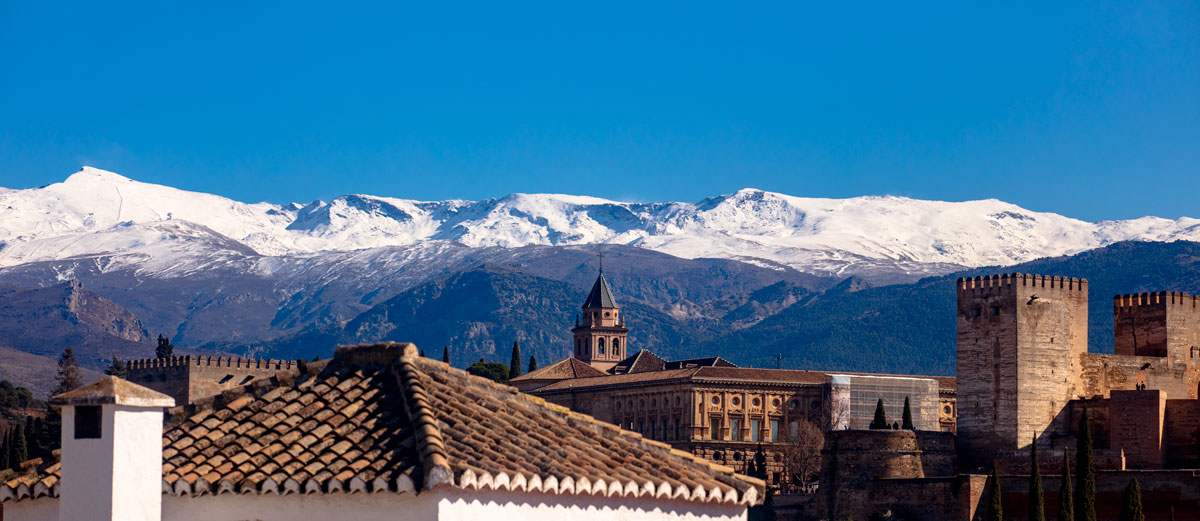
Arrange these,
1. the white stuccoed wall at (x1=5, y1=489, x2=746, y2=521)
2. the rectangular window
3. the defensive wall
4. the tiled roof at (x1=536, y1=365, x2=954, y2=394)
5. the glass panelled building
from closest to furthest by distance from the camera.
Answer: the rectangular window, the white stuccoed wall at (x1=5, y1=489, x2=746, y2=521), the defensive wall, the glass panelled building, the tiled roof at (x1=536, y1=365, x2=954, y2=394)

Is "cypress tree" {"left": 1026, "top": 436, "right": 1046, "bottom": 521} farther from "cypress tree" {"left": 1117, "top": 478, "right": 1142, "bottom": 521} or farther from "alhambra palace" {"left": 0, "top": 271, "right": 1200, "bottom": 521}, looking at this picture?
"cypress tree" {"left": 1117, "top": 478, "right": 1142, "bottom": 521}

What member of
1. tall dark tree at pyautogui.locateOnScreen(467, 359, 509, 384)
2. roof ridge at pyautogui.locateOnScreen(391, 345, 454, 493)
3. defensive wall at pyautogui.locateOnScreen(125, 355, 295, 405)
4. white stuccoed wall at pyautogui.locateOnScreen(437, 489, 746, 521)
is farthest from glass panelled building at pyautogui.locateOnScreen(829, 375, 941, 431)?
roof ridge at pyautogui.locateOnScreen(391, 345, 454, 493)

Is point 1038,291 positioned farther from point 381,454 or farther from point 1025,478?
point 381,454

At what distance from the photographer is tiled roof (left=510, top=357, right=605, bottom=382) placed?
530 feet

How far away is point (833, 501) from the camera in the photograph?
90938 mm

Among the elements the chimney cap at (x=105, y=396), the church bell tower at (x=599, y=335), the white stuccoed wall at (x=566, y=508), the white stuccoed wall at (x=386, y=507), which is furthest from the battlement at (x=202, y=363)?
the chimney cap at (x=105, y=396)

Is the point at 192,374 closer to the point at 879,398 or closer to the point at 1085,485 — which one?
the point at 879,398

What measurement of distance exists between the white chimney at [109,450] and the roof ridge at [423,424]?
1967mm

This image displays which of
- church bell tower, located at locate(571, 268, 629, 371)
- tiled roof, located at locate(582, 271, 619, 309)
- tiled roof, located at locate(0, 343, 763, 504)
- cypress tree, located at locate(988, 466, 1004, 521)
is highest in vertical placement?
tiled roof, located at locate(582, 271, 619, 309)

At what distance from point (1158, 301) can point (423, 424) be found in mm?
89427

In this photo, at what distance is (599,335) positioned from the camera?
194250mm

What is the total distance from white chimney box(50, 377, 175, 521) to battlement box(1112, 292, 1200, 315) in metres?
88.8

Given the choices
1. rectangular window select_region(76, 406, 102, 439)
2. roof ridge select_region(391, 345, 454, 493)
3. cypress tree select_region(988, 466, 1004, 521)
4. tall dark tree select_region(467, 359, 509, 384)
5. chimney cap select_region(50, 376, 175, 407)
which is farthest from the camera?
tall dark tree select_region(467, 359, 509, 384)

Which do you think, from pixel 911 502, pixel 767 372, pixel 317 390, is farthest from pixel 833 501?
pixel 317 390
